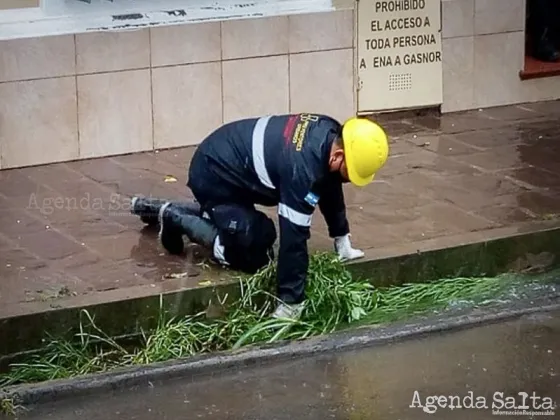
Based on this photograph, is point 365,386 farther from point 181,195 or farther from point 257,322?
point 181,195

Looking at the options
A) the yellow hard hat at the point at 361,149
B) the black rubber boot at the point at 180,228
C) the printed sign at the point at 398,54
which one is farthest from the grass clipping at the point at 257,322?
the printed sign at the point at 398,54

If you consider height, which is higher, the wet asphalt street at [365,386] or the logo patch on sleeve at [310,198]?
the logo patch on sleeve at [310,198]

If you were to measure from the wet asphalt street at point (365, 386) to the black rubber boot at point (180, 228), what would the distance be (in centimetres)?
114

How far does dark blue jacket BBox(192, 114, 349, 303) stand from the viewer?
6734 millimetres

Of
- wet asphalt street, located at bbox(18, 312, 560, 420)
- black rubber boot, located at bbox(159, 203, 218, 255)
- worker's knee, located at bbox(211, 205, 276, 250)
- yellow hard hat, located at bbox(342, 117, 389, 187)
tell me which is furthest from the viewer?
black rubber boot, located at bbox(159, 203, 218, 255)

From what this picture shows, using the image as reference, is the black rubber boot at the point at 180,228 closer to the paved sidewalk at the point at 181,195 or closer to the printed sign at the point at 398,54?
the paved sidewalk at the point at 181,195

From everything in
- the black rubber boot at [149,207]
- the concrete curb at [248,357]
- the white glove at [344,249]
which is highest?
the black rubber boot at [149,207]

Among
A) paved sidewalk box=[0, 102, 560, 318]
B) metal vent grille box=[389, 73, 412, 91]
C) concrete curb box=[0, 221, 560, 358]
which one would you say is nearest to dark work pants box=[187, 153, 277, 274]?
concrete curb box=[0, 221, 560, 358]

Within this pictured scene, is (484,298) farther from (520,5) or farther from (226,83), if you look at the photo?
(520,5)

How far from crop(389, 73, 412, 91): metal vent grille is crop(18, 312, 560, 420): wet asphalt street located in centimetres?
404

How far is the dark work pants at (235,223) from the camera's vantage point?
7.17 meters

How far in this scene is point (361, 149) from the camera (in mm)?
6719

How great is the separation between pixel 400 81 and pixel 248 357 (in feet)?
15.2

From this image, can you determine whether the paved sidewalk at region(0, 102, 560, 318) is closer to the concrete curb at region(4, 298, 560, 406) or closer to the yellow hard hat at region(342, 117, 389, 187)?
the concrete curb at region(4, 298, 560, 406)
